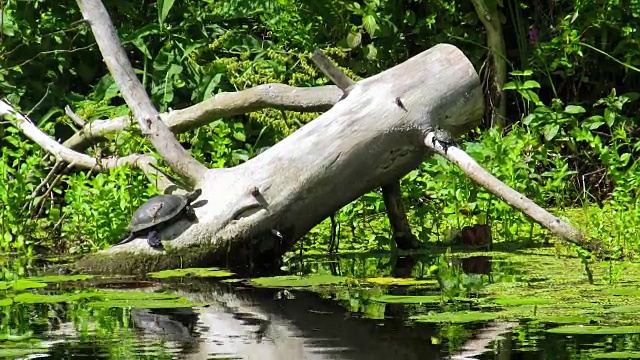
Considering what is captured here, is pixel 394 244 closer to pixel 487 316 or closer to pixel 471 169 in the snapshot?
pixel 471 169

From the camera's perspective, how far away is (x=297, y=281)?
16.9 feet

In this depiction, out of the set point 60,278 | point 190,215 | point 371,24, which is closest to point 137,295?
point 60,278

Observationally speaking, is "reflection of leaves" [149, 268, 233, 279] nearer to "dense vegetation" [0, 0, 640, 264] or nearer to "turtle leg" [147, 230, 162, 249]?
"turtle leg" [147, 230, 162, 249]

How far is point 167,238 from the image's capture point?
5.57 m

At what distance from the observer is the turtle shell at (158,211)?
18.0 feet

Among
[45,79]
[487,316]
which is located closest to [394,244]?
[487,316]

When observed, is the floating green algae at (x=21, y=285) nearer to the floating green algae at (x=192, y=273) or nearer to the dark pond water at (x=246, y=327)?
the dark pond water at (x=246, y=327)

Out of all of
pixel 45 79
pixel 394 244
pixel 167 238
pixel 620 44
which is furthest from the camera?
pixel 45 79

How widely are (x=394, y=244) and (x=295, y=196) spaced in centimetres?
91

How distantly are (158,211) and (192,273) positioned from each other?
318mm

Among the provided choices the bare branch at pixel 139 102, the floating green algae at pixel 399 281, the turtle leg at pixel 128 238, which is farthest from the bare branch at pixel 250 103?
the floating green algae at pixel 399 281

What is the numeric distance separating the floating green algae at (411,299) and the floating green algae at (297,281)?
0.55m

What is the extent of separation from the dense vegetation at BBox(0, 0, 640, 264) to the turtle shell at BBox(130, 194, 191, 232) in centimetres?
91

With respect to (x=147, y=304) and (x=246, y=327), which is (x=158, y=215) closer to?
(x=147, y=304)
